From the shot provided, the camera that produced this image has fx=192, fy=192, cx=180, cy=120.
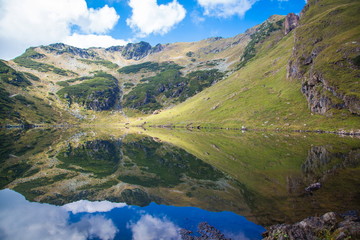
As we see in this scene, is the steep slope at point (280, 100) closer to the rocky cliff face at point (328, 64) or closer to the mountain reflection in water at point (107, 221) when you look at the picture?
the rocky cliff face at point (328, 64)

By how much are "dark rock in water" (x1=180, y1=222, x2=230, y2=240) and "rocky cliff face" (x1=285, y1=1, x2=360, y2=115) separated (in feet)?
325

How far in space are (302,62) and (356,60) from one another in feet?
128

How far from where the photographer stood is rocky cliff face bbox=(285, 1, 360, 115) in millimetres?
91438

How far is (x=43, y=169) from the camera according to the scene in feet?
124

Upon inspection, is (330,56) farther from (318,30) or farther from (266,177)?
(266,177)

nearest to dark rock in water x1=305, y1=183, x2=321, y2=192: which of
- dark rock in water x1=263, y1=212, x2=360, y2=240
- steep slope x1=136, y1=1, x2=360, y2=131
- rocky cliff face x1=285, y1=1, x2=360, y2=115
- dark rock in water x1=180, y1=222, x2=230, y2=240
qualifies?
dark rock in water x1=263, y1=212, x2=360, y2=240

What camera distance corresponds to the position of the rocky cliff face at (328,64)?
300ft

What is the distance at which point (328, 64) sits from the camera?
105312mm

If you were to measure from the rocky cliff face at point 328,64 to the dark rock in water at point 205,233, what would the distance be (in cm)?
9909

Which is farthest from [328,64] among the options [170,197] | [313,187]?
[170,197]

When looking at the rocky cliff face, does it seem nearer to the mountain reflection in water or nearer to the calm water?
the calm water

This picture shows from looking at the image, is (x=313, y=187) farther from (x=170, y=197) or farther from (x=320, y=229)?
(x=170, y=197)

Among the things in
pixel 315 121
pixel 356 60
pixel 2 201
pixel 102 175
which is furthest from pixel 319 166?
pixel 356 60

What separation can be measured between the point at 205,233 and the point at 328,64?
126474 mm
